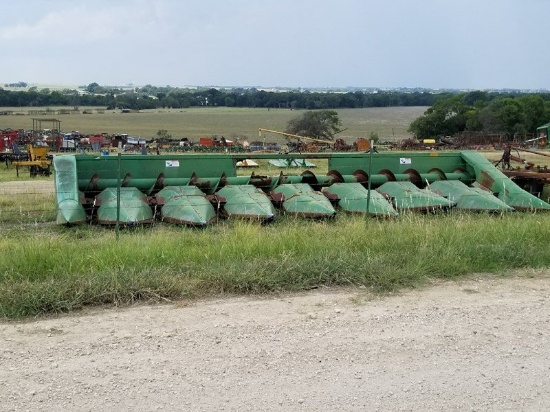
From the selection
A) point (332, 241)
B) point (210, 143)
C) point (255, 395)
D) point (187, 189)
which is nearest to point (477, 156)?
point (187, 189)

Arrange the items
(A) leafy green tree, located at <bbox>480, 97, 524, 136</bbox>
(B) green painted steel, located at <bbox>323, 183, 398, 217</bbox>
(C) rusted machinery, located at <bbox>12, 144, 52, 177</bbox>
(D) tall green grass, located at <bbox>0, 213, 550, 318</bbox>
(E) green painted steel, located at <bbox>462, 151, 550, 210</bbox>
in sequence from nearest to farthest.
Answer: (D) tall green grass, located at <bbox>0, 213, 550, 318</bbox>
(B) green painted steel, located at <bbox>323, 183, 398, 217</bbox>
(E) green painted steel, located at <bbox>462, 151, 550, 210</bbox>
(C) rusted machinery, located at <bbox>12, 144, 52, 177</bbox>
(A) leafy green tree, located at <bbox>480, 97, 524, 136</bbox>

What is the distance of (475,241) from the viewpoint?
6.90 meters

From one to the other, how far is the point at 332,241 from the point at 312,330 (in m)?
2.45

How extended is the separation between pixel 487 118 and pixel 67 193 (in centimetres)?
5362

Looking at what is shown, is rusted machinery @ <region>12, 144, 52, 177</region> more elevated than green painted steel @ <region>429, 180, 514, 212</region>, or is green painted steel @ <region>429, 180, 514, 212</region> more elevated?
green painted steel @ <region>429, 180, 514, 212</region>

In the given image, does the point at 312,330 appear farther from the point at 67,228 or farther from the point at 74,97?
the point at 74,97

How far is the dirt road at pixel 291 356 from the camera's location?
3424 mm

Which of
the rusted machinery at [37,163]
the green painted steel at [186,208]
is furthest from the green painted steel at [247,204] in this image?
the rusted machinery at [37,163]

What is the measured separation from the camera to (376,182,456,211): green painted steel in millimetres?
10672

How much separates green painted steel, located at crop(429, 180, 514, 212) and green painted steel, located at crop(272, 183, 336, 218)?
237cm

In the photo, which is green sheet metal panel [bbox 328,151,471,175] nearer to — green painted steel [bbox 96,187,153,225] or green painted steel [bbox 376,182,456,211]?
green painted steel [bbox 376,182,456,211]

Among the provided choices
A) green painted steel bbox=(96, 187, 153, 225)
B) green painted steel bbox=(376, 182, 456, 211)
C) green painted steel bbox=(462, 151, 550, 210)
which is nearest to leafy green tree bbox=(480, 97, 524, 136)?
green painted steel bbox=(462, 151, 550, 210)

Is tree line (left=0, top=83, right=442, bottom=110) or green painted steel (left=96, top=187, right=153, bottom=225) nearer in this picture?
green painted steel (left=96, top=187, right=153, bottom=225)

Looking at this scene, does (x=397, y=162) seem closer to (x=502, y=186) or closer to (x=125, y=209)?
(x=502, y=186)
